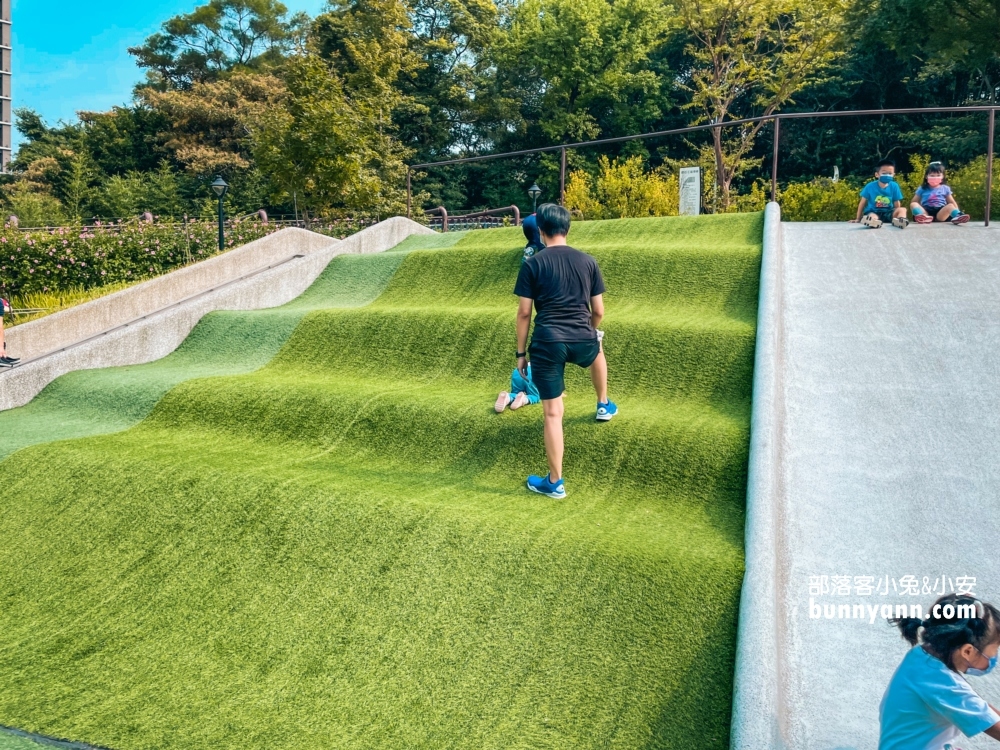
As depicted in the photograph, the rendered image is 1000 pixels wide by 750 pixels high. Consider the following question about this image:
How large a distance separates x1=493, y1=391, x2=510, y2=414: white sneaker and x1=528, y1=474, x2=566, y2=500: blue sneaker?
0.98 meters

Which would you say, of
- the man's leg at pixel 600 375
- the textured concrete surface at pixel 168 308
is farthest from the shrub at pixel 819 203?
the man's leg at pixel 600 375

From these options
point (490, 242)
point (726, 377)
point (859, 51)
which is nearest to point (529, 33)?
point (859, 51)

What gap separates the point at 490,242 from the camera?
11859 millimetres

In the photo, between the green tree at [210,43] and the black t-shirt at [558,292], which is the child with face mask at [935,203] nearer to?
the black t-shirt at [558,292]

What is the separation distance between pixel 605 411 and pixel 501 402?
88cm

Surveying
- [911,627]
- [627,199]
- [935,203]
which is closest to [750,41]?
[627,199]

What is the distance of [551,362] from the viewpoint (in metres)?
5.27

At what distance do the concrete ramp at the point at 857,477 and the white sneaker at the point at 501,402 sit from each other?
1902 mm

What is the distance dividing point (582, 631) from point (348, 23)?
3883 cm

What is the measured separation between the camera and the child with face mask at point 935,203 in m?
9.78

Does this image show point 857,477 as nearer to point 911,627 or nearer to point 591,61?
point 911,627

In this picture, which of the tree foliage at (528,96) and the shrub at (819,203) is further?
the tree foliage at (528,96)

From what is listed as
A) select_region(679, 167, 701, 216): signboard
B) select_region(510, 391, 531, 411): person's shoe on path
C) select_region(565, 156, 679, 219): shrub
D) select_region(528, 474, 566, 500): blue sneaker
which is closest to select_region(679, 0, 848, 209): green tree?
select_region(565, 156, 679, 219): shrub

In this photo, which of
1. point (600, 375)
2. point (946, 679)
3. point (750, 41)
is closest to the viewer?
point (946, 679)
